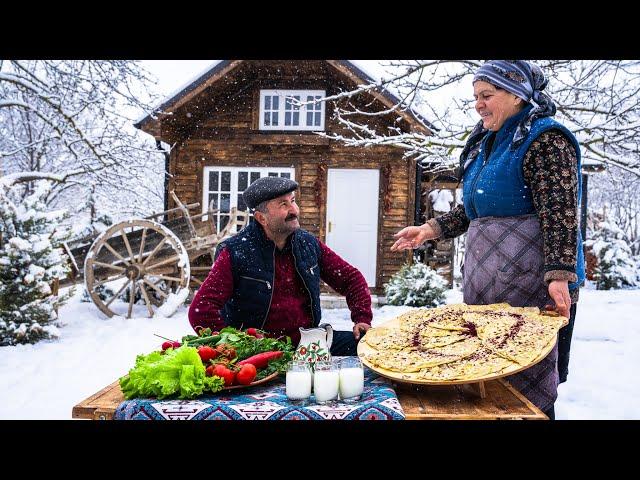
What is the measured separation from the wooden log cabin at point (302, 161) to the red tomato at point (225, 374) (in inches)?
312

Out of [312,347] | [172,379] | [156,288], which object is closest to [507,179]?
[312,347]

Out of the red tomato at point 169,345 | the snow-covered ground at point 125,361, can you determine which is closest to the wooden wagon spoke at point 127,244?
the snow-covered ground at point 125,361

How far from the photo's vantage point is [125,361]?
596 cm

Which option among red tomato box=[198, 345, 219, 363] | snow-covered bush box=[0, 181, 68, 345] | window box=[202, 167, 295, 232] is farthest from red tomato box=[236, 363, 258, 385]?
window box=[202, 167, 295, 232]

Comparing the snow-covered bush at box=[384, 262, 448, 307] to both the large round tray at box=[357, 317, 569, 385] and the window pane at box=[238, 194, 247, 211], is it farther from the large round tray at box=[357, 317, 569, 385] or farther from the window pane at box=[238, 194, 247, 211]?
the large round tray at box=[357, 317, 569, 385]

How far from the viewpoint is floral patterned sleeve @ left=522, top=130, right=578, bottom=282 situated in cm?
191

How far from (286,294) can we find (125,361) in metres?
3.88

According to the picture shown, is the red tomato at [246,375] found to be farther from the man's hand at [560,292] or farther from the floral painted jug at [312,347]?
the man's hand at [560,292]

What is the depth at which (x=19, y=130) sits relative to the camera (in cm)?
1809

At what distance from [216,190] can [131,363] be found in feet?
14.7

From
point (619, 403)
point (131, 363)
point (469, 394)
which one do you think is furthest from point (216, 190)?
point (469, 394)

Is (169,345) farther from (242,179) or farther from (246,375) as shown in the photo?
(242,179)

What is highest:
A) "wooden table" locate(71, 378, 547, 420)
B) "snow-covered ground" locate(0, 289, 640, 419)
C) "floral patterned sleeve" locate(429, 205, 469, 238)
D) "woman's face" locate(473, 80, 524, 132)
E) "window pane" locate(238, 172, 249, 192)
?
"window pane" locate(238, 172, 249, 192)

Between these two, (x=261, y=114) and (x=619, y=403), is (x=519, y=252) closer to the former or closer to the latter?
(x=619, y=403)
